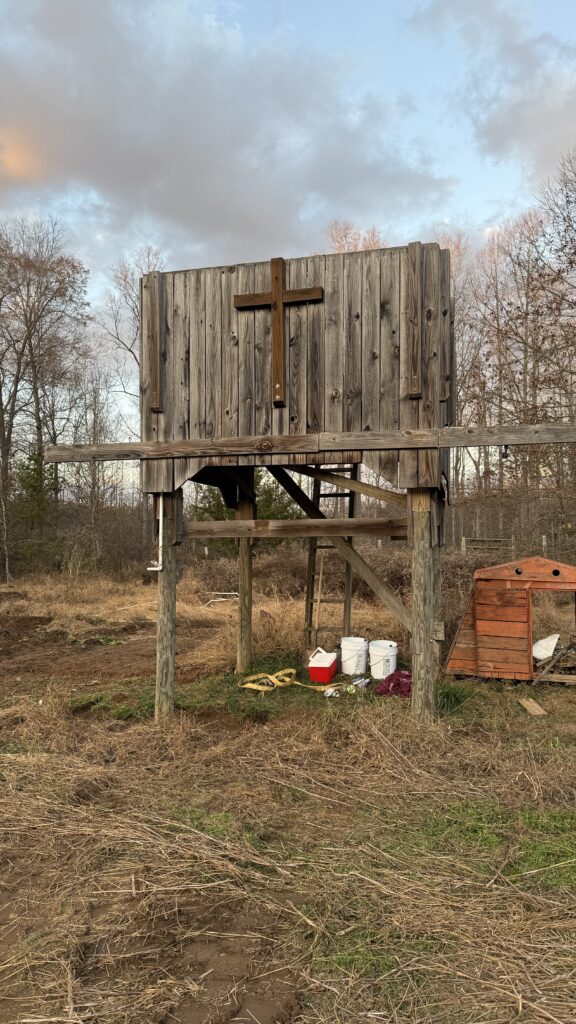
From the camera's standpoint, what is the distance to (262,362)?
699 cm

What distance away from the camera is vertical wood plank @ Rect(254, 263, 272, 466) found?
694 centimetres

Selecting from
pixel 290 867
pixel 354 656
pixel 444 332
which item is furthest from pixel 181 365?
pixel 290 867

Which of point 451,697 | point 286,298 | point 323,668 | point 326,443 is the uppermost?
point 286,298

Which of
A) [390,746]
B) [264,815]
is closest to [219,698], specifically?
[390,746]

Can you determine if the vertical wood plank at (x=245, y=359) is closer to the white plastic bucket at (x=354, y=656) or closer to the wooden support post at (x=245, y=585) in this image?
the wooden support post at (x=245, y=585)

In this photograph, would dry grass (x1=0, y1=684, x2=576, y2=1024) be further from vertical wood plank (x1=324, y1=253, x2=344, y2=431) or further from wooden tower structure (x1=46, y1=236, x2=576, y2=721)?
vertical wood plank (x1=324, y1=253, x2=344, y2=431)

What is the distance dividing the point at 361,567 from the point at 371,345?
2.48 m

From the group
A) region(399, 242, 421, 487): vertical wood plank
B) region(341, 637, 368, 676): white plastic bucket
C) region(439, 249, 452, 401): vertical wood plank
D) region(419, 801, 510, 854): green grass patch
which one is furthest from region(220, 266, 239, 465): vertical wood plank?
region(419, 801, 510, 854): green grass patch

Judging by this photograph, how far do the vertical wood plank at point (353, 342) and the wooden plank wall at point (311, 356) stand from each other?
1cm

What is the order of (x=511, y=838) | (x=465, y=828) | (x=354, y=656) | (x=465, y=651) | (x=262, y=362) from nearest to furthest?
(x=511, y=838) → (x=465, y=828) → (x=262, y=362) → (x=354, y=656) → (x=465, y=651)

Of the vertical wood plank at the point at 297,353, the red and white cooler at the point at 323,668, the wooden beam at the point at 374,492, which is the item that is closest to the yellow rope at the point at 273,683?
the red and white cooler at the point at 323,668

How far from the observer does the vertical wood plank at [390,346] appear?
6551 mm

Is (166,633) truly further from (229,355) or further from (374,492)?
(229,355)

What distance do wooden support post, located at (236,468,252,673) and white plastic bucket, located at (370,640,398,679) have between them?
1998 millimetres
